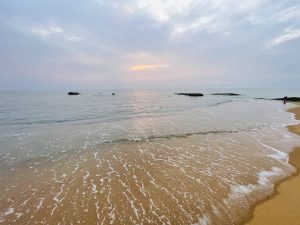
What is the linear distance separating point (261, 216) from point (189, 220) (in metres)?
2.32

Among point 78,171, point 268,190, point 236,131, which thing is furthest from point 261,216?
point 236,131

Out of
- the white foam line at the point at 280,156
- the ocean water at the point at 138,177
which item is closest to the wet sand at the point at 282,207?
the ocean water at the point at 138,177

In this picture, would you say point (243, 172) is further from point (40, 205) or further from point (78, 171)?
point (40, 205)

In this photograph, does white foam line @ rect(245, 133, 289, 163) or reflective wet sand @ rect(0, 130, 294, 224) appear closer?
reflective wet sand @ rect(0, 130, 294, 224)

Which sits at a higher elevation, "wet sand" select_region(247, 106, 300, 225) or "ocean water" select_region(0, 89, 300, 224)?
"wet sand" select_region(247, 106, 300, 225)

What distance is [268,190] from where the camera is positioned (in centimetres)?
852

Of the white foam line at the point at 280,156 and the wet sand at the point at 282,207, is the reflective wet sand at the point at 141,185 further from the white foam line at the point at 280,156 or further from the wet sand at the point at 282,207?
the wet sand at the point at 282,207

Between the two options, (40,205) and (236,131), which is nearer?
(40,205)

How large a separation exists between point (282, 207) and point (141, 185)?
206 inches

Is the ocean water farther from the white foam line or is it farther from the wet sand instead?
the wet sand

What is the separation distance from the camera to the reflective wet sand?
6.89m

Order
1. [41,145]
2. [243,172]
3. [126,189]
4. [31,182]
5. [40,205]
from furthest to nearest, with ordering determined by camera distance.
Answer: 1. [41,145]
2. [243,172]
3. [31,182]
4. [126,189]
5. [40,205]

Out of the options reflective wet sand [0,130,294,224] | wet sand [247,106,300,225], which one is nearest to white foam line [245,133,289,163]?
reflective wet sand [0,130,294,224]

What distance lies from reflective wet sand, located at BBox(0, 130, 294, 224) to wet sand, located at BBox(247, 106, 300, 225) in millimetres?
387
